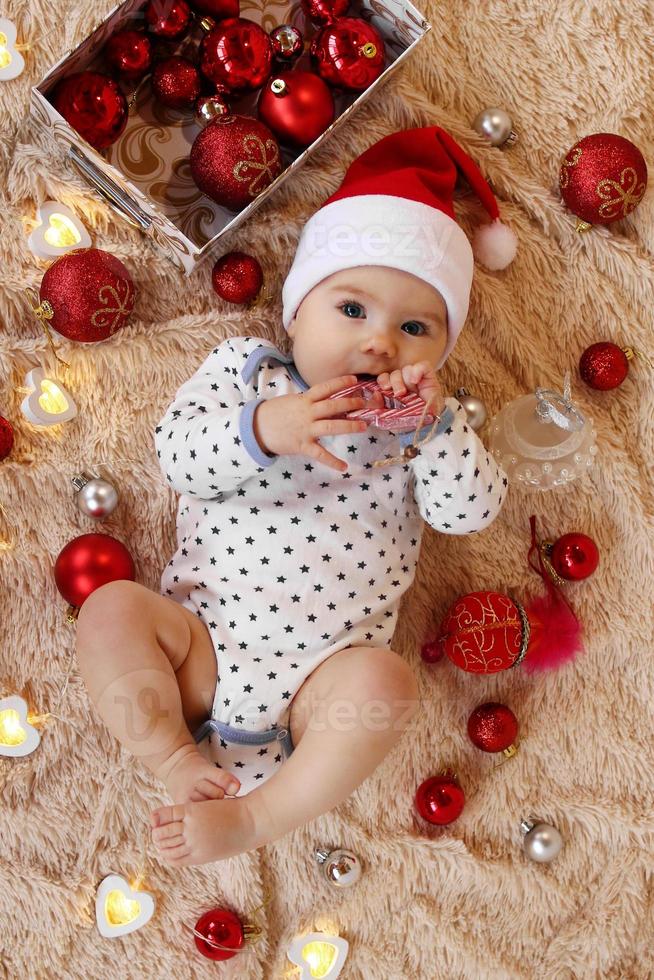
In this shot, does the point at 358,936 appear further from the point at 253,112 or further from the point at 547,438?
the point at 253,112

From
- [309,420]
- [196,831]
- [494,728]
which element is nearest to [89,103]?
[309,420]

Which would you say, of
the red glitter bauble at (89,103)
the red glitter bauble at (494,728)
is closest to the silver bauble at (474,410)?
the red glitter bauble at (494,728)

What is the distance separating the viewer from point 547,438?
1.43 m

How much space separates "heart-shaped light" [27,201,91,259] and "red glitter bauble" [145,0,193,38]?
31 cm

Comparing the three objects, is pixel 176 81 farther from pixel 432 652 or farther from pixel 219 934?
pixel 219 934

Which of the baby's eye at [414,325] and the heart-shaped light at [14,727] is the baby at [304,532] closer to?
the baby's eye at [414,325]

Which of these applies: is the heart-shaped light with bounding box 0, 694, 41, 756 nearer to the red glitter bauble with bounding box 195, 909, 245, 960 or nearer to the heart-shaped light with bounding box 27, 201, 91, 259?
the red glitter bauble with bounding box 195, 909, 245, 960

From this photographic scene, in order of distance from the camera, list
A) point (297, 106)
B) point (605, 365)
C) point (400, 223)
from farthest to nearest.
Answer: point (605, 365) < point (297, 106) < point (400, 223)

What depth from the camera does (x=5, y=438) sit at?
1.39 metres

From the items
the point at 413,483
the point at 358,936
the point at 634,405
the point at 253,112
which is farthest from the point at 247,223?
the point at 358,936

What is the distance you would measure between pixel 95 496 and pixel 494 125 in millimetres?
890

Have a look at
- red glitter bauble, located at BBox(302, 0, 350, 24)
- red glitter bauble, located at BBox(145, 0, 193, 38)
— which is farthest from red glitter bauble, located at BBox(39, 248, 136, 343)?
red glitter bauble, located at BBox(302, 0, 350, 24)

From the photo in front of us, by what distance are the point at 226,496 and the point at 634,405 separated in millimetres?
714

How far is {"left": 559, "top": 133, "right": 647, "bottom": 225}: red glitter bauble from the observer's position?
1415 millimetres
